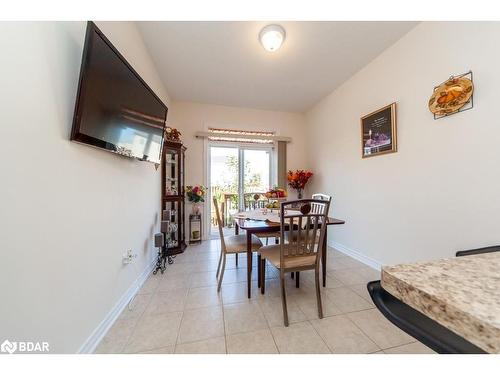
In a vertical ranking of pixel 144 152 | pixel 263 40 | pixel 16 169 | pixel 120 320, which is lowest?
pixel 120 320

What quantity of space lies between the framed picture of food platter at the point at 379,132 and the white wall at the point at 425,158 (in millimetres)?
69

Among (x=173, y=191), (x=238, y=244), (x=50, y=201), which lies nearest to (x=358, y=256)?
(x=238, y=244)

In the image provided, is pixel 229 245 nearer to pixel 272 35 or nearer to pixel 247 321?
pixel 247 321

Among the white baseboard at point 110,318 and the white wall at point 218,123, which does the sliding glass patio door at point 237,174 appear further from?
the white baseboard at point 110,318

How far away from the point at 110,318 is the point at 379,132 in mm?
3239

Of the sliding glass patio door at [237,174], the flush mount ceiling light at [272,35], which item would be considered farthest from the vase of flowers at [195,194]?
the flush mount ceiling light at [272,35]

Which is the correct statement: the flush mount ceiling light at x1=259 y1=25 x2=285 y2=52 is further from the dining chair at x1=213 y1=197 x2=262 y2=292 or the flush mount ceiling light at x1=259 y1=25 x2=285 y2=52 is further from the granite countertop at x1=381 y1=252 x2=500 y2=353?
the granite countertop at x1=381 y1=252 x2=500 y2=353

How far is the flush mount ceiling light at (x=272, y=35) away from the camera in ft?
5.97

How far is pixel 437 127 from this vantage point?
67.8 inches

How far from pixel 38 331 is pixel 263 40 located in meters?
2.66

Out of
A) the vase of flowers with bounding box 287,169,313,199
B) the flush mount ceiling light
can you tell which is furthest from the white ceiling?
the vase of flowers with bounding box 287,169,313,199

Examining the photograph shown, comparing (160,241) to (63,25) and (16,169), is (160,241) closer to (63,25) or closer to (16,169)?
(16,169)
